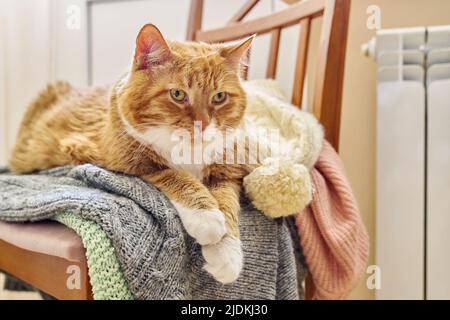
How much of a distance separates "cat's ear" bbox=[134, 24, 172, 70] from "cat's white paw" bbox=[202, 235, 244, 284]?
228mm

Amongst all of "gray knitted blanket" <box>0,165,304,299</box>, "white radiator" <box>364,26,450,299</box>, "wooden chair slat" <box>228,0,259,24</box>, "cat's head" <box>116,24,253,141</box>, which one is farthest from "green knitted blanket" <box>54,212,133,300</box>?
"white radiator" <box>364,26,450,299</box>

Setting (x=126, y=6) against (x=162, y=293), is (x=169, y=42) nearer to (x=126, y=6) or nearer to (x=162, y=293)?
(x=126, y=6)

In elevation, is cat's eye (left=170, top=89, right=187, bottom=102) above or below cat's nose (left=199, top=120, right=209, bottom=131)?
above

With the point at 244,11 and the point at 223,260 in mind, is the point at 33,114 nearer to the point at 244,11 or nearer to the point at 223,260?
the point at 244,11

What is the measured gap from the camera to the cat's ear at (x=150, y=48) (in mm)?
496

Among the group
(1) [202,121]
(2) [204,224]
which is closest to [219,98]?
(1) [202,121]

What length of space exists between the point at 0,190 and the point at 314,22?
599mm

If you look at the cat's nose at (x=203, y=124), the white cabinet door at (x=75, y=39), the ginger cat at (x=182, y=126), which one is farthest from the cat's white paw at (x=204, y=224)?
the white cabinet door at (x=75, y=39)

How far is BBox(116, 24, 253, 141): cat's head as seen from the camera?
52cm

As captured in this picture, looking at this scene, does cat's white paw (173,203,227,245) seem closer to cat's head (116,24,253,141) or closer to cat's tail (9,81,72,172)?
cat's head (116,24,253,141)

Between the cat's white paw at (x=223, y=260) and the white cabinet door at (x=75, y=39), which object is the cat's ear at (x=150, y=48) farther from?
the cat's white paw at (x=223, y=260)

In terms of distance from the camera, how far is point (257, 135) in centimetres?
68

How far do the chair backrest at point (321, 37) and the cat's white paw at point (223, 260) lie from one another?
0.37 metres
